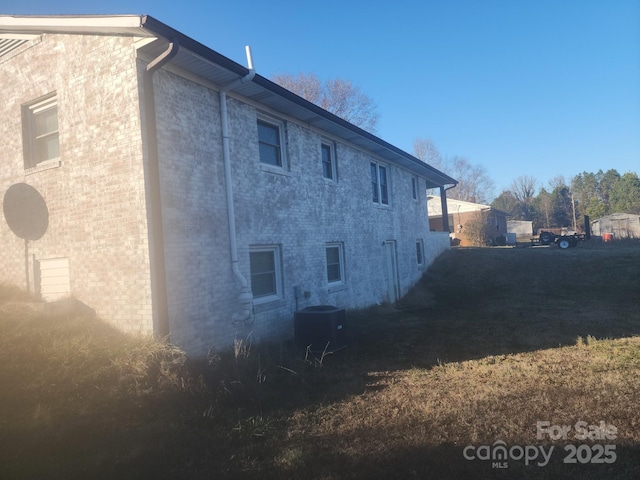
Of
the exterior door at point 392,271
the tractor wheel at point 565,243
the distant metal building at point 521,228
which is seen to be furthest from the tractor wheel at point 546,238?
the distant metal building at point 521,228

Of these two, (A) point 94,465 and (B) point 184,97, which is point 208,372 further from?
(B) point 184,97

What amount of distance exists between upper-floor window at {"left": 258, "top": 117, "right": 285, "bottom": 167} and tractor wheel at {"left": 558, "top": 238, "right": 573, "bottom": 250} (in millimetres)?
23889

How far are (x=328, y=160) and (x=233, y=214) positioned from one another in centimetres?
496

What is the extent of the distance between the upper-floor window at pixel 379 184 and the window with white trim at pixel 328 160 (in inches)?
114

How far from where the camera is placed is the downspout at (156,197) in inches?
258

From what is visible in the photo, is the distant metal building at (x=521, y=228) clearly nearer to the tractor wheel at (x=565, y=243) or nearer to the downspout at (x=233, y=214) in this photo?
the tractor wheel at (x=565, y=243)

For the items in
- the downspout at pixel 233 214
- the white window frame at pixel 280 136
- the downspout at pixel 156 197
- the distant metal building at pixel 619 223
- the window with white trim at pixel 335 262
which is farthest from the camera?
the distant metal building at pixel 619 223

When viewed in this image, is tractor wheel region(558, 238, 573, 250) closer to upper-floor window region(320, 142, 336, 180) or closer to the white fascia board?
upper-floor window region(320, 142, 336, 180)

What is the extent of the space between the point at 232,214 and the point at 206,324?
2.09m

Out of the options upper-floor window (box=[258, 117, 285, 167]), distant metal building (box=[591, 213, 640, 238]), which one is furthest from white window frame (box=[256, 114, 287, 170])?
distant metal building (box=[591, 213, 640, 238])

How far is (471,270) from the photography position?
769 inches

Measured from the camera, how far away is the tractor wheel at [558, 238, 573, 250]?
27.2 meters

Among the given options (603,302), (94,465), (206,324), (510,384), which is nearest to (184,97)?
(206,324)

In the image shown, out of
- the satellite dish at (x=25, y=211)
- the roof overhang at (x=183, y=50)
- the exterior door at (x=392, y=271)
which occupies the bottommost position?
the exterior door at (x=392, y=271)
